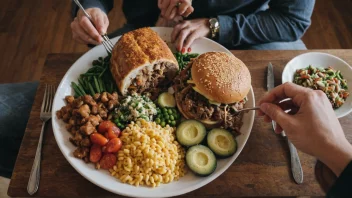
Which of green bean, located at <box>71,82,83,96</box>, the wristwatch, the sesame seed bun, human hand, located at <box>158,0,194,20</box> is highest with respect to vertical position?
human hand, located at <box>158,0,194,20</box>

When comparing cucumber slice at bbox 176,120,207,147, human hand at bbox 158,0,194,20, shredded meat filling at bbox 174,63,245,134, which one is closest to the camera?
cucumber slice at bbox 176,120,207,147

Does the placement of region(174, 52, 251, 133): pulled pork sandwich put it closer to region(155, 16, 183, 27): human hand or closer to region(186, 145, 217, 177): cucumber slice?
region(186, 145, 217, 177): cucumber slice

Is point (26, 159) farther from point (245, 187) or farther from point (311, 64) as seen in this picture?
point (311, 64)

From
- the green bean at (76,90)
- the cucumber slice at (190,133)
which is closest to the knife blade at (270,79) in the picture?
the cucumber slice at (190,133)

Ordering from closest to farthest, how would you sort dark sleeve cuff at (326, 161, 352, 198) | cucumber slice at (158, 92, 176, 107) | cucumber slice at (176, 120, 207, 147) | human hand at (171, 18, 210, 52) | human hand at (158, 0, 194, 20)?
dark sleeve cuff at (326, 161, 352, 198), cucumber slice at (176, 120, 207, 147), cucumber slice at (158, 92, 176, 107), human hand at (158, 0, 194, 20), human hand at (171, 18, 210, 52)

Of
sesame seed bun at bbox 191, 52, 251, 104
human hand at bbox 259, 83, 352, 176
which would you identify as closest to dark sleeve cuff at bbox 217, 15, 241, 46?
sesame seed bun at bbox 191, 52, 251, 104

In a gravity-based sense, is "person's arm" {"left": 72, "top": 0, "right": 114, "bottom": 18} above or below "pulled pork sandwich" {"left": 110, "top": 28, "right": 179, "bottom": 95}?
above

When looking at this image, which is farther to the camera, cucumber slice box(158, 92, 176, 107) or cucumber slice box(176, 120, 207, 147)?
cucumber slice box(158, 92, 176, 107)

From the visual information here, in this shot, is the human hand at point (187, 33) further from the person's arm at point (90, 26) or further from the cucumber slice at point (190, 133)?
the cucumber slice at point (190, 133)

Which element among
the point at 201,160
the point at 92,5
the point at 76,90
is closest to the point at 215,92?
the point at 201,160

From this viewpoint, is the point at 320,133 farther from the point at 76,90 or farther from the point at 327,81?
the point at 76,90
